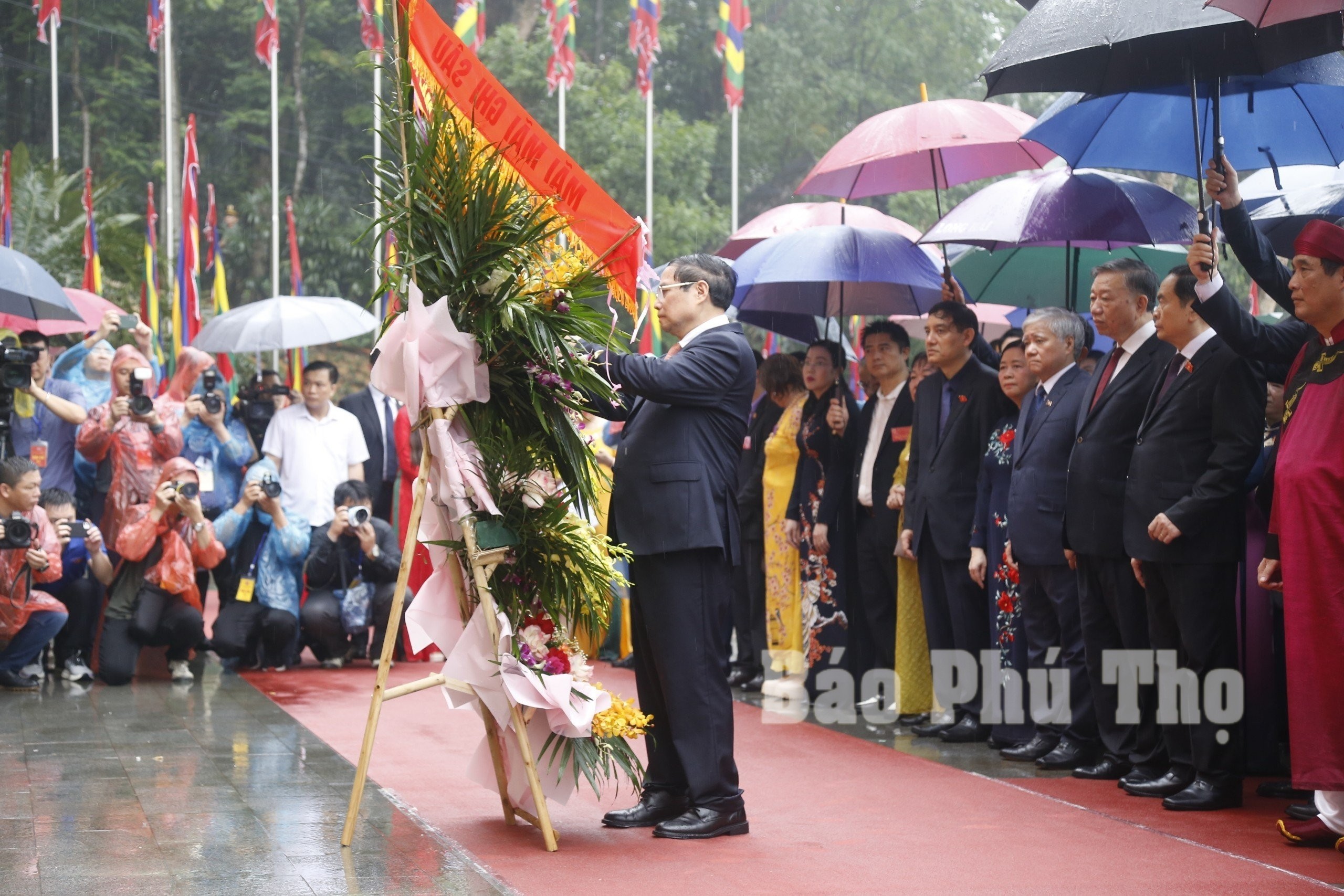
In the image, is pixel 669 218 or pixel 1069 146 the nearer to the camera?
pixel 1069 146

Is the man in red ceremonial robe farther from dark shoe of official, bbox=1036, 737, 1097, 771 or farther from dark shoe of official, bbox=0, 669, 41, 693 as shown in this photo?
dark shoe of official, bbox=0, 669, 41, 693

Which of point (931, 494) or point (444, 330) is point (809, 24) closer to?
point (931, 494)

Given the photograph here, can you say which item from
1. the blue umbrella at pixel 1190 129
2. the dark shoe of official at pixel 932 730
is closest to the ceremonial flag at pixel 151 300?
the dark shoe of official at pixel 932 730

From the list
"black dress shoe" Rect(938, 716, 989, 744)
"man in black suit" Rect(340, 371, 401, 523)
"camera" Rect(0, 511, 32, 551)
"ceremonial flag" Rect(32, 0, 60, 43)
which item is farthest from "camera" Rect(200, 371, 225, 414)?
"ceremonial flag" Rect(32, 0, 60, 43)

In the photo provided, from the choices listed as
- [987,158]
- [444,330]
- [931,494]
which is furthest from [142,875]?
[987,158]

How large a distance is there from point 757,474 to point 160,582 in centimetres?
323

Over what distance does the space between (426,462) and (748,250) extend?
342 cm

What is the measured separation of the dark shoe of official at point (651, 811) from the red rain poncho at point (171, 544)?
4.02 meters

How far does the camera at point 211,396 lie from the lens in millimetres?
8656

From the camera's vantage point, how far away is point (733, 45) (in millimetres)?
17250

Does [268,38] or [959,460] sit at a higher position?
[268,38]

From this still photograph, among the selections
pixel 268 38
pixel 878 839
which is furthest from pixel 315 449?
pixel 268 38

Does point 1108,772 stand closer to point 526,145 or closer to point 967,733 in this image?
point 967,733

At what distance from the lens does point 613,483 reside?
15.4 ft
